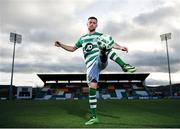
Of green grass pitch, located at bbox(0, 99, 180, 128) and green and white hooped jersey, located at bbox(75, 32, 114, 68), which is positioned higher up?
green and white hooped jersey, located at bbox(75, 32, 114, 68)

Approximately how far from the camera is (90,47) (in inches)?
262

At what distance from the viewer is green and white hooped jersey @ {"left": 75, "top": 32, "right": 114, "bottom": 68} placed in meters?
6.61

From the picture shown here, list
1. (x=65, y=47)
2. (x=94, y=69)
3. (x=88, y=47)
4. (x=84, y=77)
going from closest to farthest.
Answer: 1. (x=94, y=69)
2. (x=88, y=47)
3. (x=65, y=47)
4. (x=84, y=77)

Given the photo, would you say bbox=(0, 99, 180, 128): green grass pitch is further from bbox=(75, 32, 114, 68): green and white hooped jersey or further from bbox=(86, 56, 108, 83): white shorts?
bbox=(75, 32, 114, 68): green and white hooped jersey

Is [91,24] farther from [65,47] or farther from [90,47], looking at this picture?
[65,47]

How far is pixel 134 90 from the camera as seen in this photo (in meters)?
50.3

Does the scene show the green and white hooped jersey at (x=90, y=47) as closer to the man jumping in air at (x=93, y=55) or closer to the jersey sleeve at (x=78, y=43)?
the man jumping in air at (x=93, y=55)

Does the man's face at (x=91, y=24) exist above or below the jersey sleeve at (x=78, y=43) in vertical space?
above

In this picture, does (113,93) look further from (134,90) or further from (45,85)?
(45,85)

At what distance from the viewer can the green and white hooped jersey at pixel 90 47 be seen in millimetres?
6609

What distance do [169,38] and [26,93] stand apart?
1178 inches

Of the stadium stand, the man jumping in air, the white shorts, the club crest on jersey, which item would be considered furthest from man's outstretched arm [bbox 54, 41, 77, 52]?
the stadium stand

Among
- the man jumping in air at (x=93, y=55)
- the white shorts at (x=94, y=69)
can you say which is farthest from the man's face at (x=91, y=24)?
the white shorts at (x=94, y=69)

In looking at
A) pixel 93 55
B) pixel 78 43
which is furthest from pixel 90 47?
pixel 78 43
